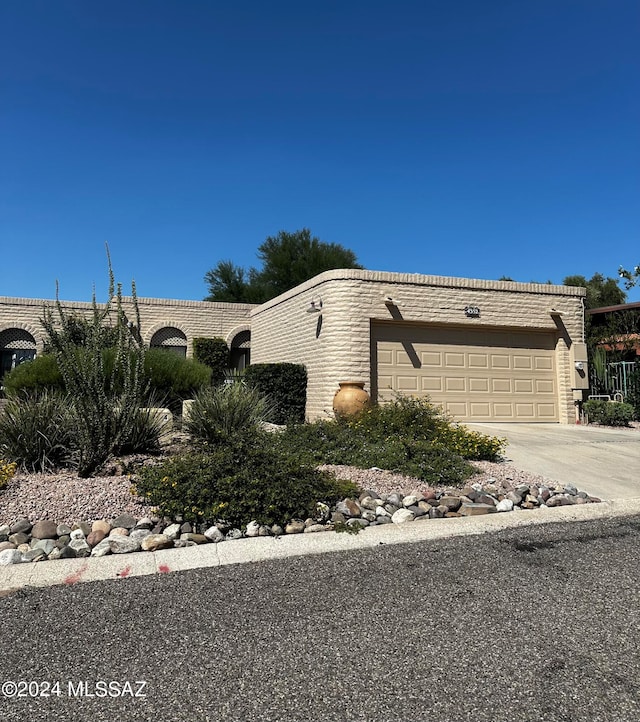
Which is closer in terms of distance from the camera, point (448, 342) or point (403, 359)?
point (403, 359)

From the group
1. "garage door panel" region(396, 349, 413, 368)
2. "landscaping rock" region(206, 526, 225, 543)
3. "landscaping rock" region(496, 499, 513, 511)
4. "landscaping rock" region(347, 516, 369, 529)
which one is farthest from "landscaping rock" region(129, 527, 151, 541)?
"garage door panel" region(396, 349, 413, 368)

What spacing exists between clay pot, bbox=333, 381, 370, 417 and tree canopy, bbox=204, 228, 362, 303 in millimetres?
18234

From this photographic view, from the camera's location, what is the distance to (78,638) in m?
2.74

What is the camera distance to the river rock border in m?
4.16

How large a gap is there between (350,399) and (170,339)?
11.3 m

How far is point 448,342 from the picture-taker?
12672 millimetres

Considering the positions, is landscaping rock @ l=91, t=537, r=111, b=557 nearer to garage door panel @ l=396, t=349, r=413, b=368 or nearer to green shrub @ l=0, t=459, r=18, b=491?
green shrub @ l=0, t=459, r=18, b=491

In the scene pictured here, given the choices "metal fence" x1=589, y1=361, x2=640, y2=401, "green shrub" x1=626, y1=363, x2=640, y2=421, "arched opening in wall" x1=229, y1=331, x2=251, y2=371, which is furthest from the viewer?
"arched opening in wall" x1=229, y1=331, x2=251, y2=371

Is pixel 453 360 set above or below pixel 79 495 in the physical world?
above

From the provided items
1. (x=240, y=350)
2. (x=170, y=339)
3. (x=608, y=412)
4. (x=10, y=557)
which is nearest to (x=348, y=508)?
(x=10, y=557)

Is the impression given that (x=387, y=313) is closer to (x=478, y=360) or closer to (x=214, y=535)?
(x=478, y=360)

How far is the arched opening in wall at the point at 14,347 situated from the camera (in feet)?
61.0

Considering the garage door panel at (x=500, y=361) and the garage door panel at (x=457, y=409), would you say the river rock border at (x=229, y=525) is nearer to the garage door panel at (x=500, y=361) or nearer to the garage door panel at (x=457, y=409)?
the garage door panel at (x=457, y=409)

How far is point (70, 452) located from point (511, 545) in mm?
4954
